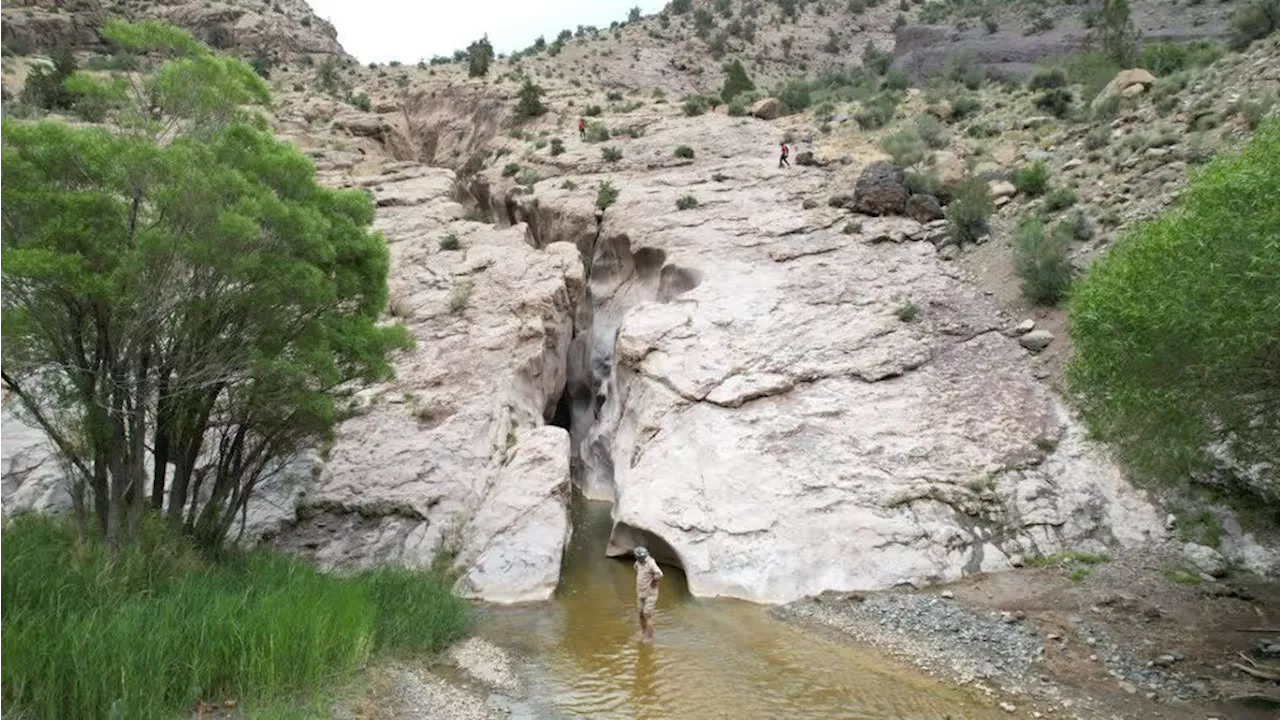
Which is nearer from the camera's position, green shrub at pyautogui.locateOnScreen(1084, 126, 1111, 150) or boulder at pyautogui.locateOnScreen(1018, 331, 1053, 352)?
boulder at pyautogui.locateOnScreen(1018, 331, 1053, 352)

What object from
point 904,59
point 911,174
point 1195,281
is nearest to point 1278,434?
point 1195,281

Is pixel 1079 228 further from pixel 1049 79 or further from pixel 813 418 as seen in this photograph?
pixel 1049 79

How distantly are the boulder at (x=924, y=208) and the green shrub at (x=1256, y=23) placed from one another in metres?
11.6

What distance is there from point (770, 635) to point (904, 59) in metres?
47.1

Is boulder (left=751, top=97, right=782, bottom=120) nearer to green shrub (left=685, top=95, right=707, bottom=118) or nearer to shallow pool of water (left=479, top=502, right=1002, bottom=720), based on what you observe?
green shrub (left=685, top=95, right=707, bottom=118)

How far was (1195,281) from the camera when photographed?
9.28 m

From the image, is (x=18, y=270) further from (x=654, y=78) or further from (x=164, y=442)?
(x=654, y=78)

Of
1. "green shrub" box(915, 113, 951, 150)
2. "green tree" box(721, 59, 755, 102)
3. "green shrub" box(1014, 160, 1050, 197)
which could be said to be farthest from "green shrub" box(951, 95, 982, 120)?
"green tree" box(721, 59, 755, 102)

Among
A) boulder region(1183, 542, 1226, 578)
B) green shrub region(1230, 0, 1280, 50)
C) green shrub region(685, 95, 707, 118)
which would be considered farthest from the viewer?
green shrub region(685, 95, 707, 118)

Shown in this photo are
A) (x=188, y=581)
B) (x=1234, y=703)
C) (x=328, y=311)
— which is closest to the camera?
(x=1234, y=703)

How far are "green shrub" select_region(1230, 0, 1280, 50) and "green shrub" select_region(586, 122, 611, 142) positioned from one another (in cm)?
2291

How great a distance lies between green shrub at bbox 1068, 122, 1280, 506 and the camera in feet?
28.5

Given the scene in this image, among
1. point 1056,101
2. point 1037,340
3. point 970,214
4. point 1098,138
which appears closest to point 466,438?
point 1037,340

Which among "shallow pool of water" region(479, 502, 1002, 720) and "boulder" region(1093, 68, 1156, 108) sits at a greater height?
"boulder" region(1093, 68, 1156, 108)
